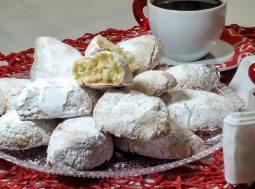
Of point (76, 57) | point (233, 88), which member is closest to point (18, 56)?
point (76, 57)

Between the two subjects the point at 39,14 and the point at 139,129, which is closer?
the point at 139,129

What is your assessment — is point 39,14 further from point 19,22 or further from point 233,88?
point 233,88

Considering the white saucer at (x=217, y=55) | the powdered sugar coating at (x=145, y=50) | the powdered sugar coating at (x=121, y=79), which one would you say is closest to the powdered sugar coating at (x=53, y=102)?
the powdered sugar coating at (x=121, y=79)

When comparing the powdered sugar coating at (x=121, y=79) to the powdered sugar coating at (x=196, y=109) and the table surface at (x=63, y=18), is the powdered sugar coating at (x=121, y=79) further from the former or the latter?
the table surface at (x=63, y=18)

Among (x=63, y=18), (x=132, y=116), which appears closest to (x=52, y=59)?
(x=132, y=116)

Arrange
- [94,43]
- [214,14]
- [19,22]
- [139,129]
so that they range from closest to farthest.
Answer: [139,129], [94,43], [214,14], [19,22]

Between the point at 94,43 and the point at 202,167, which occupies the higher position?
the point at 94,43

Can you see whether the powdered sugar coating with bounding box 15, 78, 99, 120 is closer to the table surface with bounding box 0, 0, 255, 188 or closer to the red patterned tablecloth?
the red patterned tablecloth
